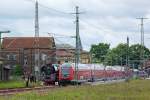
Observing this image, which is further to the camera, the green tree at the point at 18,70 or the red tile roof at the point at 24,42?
the red tile roof at the point at 24,42

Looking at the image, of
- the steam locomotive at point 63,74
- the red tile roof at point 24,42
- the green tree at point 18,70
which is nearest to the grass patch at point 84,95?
the steam locomotive at point 63,74

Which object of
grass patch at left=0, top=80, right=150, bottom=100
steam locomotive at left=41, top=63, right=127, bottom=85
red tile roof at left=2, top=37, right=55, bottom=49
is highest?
red tile roof at left=2, top=37, right=55, bottom=49

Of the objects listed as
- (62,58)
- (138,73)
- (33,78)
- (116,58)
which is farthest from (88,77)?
(116,58)

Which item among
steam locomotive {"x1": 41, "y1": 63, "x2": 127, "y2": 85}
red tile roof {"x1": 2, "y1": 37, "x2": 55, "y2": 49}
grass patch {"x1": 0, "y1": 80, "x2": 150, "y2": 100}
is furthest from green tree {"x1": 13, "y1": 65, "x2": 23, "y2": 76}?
grass patch {"x1": 0, "y1": 80, "x2": 150, "y2": 100}

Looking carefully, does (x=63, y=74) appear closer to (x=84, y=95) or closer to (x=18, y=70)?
(x=84, y=95)

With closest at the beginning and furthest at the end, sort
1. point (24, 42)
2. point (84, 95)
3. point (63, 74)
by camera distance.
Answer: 1. point (84, 95)
2. point (63, 74)
3. point (24, 42)

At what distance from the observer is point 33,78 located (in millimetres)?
69250

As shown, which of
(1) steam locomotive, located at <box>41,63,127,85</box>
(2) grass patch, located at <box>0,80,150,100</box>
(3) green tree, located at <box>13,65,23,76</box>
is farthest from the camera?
(3) green tree, located at <box>13,65,23,76</box>

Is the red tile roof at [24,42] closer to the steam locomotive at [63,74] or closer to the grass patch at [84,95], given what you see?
the steam locomotive at [63,74]

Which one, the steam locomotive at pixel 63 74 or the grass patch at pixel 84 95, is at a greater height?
the steam locomotive at pixel 63 74

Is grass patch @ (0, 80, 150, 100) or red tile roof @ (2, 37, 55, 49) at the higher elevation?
red tile roof @ (2, 37, 55, 49)

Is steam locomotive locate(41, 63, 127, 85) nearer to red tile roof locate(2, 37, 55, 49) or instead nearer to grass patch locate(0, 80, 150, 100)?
grass patch locate(0, 80, 150, 100)

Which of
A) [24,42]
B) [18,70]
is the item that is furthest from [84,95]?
[24,42]

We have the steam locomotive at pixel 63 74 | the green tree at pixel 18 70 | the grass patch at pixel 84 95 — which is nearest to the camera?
the grass patch at pixel 84 95
